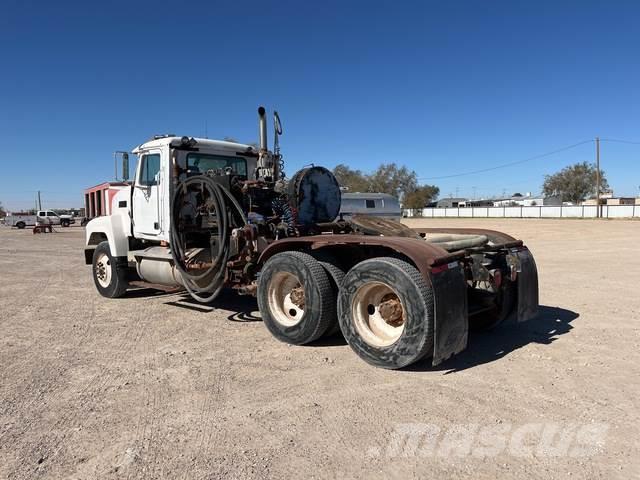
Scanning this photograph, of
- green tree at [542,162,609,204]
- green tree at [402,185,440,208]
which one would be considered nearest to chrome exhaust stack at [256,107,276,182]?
green tree at [402,185,440,208]

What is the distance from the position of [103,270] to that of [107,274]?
6.9 inches

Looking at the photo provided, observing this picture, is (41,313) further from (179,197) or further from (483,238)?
(483,238)

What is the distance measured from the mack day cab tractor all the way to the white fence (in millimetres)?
58452

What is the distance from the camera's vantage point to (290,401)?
4.09m

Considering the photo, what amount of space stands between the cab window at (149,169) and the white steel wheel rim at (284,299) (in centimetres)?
312

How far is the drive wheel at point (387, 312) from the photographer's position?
4438 millimetres

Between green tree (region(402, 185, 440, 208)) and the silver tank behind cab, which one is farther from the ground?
green tree (region(402, 185, 440, 208))

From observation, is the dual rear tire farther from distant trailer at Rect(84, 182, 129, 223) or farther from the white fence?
the white fence

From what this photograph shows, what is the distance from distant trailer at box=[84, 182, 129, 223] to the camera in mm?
9273

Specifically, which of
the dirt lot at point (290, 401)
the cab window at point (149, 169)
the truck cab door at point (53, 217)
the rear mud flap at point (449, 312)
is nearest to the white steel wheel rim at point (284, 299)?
the dirt lot at point (290, 401)

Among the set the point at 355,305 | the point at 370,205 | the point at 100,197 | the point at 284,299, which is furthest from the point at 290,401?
the point at 370,205

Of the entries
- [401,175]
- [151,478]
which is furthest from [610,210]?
[151,478]

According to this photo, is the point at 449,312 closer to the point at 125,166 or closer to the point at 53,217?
the point at 125,166

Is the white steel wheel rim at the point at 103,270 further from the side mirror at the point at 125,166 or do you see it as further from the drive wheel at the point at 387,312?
the drive wheel at the point at 387,312
